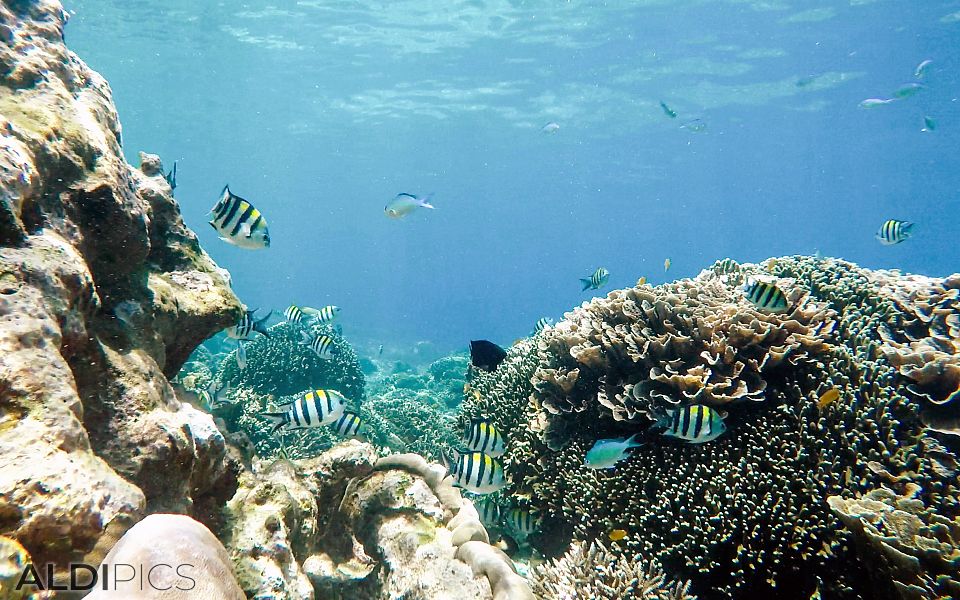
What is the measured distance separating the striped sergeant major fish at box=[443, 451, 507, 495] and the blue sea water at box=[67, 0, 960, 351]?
29.3 ft

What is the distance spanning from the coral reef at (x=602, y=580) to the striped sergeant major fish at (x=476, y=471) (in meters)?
0.76

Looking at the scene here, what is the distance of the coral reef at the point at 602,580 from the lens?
359 cm

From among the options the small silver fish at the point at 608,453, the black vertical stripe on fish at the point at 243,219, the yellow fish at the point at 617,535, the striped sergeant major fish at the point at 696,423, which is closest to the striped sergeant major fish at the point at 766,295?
the striped sergeant major fish at the point at 696,423

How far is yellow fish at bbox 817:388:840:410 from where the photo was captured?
4266 millimetres

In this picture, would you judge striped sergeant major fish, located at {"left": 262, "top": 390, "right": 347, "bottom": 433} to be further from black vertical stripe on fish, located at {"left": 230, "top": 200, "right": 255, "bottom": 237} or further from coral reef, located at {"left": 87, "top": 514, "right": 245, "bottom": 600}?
coral reef, located at {"left": 87, "top": 514, "right": 245, "bottom": 600}

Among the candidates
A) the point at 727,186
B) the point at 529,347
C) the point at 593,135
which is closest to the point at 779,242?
the point at 727,186

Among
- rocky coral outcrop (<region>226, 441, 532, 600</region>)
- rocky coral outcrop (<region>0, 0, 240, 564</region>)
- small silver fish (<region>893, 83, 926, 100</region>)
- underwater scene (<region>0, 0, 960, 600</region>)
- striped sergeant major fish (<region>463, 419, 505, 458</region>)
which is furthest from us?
small silver fish (<region>893, 83, 926, 100</region>)

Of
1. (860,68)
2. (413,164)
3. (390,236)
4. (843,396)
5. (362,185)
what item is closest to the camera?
(843,396)

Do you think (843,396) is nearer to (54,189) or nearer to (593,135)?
(54,189)

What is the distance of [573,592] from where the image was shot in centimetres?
362

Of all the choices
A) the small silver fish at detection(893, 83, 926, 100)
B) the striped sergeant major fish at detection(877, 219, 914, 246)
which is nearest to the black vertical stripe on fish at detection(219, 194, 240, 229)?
the striped sergeant major fish at detection(877, 219, 914, 246)

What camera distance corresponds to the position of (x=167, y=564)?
1.95 meters

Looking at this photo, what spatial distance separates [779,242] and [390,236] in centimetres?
10263

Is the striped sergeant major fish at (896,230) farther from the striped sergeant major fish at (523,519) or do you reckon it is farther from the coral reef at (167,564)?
the coral reef at (167,564)
